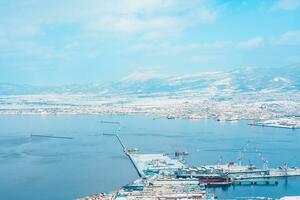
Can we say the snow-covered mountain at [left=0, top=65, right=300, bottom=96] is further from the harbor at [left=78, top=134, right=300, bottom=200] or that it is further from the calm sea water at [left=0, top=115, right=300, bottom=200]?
the harbor at [left=78, top=134, right=300, bottom=200]

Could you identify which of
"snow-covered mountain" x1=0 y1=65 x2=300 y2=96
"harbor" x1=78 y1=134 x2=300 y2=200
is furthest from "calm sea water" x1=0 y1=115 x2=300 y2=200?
"snow-covered mountain" x1=0 y1=65 x2=300 y2=96

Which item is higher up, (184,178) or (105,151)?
(105,151)

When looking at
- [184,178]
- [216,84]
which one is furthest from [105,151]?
[216,84]

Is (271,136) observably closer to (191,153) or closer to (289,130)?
(289,130)

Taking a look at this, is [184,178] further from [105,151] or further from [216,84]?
[216,84]

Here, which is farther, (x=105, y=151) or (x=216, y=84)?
(x=216, y=84)

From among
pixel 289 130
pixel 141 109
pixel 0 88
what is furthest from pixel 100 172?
pixel 0 88

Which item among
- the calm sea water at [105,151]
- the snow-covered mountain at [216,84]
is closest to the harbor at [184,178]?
the calm sea water at [105,151]
